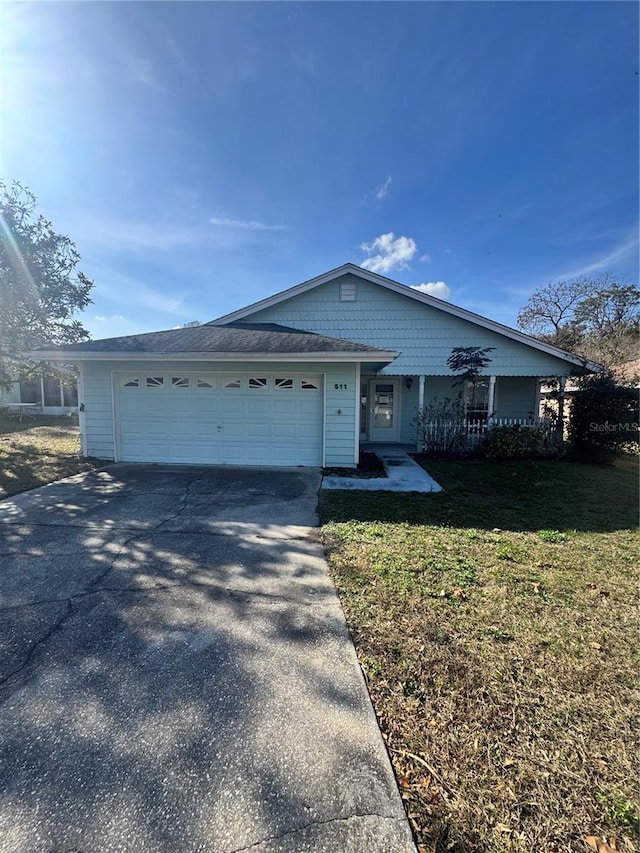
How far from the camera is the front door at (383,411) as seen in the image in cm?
1319

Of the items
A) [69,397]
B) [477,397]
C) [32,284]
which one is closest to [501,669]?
[477,397]

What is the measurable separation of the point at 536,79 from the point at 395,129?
316 cm

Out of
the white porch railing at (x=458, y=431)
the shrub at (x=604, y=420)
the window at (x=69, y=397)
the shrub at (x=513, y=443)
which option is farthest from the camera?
the window at (x=69, y=397)

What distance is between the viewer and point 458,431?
10844 mm

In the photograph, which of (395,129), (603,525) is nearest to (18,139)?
(395,129)

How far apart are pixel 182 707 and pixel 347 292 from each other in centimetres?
1171

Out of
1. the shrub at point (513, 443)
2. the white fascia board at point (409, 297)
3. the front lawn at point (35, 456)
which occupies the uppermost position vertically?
the white fascia board at point (409, 297)

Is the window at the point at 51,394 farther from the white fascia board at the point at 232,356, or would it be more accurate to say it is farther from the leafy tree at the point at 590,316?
the leafy tree at the point at 590,316

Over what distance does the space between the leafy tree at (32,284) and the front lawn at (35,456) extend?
101 inches

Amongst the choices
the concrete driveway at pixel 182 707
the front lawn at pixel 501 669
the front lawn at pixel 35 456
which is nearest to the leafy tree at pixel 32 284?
the front lawn at pixel 35 456

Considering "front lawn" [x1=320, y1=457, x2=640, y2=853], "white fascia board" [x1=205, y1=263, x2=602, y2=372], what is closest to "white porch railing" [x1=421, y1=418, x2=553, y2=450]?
"white fascia board" [x1=205, y1=263, x2=602, y2=372]

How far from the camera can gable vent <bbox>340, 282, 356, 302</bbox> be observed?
11.9 m

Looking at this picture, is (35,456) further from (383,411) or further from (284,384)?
(383,411)

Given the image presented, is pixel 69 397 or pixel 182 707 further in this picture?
pixel 69 397
